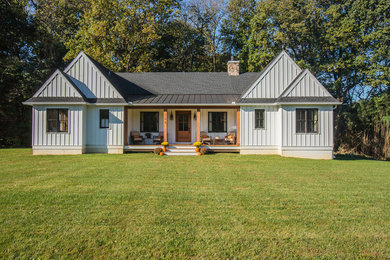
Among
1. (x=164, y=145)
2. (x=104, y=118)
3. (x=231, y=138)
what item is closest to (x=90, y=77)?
(x=104, y=118)

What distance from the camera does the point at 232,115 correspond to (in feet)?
53.1

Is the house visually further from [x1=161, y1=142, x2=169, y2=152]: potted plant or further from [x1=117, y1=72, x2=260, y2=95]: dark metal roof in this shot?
[x1=117, y1=72, x2=260, y2=95]: dark metal roof

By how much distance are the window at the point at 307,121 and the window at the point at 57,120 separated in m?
12.8

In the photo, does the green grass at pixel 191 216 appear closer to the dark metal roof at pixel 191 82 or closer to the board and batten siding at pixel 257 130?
the board and batten siding at pixel 257 130

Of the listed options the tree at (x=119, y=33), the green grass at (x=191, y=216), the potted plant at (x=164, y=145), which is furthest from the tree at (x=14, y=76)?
the green grass at (x=191, y=216)

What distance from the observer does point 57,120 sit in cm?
1362

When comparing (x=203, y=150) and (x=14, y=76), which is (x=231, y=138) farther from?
(x=14, y=76)

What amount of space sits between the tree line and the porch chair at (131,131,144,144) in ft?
30.7

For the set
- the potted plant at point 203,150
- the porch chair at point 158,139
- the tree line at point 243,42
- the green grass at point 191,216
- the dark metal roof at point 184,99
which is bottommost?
the green grass at point 191,216

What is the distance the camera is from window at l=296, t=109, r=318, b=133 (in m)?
13.2

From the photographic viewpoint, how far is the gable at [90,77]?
14250 mm

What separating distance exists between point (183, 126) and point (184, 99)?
2.35m

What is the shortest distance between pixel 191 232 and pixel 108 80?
12446 millimetres

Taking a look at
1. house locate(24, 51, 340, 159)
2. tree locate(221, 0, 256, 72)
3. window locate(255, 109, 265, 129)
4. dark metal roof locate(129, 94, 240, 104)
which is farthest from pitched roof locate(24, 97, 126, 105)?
tree locate(221, 0, 256, 72)
